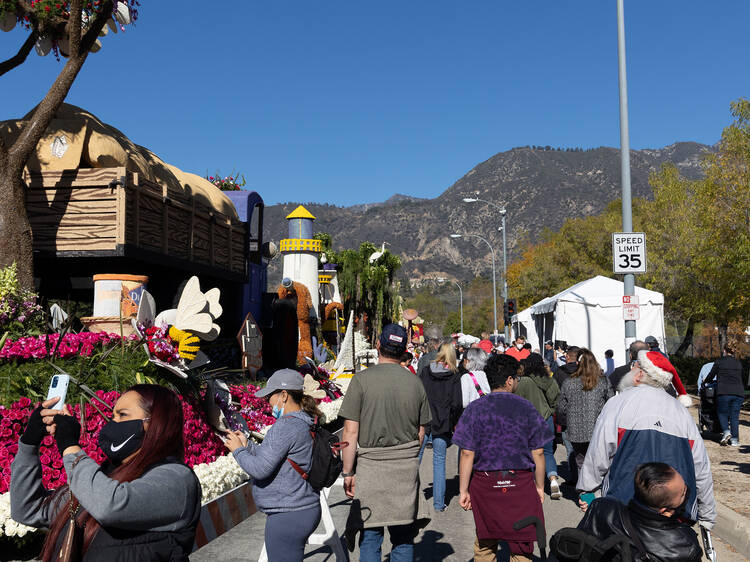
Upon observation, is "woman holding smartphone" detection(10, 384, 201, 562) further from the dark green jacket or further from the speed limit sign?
the speed limit sign

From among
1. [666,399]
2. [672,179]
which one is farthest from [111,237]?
[672,179]

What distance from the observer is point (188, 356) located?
8383mm

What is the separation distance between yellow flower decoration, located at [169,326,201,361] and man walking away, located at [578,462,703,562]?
6.03 metres

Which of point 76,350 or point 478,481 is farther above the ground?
point 76,350

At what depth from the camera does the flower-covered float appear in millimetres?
6680

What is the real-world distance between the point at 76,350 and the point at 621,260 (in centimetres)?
987

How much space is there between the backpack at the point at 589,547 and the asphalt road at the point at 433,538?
309 cm

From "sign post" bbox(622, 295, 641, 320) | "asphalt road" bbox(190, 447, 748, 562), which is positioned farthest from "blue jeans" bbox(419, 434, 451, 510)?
"sign post" bbox(622, 295, 641, 320)

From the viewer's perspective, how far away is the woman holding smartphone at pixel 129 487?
104 inches

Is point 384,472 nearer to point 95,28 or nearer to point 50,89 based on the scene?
point 50,89

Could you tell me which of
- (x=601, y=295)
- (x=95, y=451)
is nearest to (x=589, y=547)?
(x=95, y=451)

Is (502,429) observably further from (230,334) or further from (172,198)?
(230,334)

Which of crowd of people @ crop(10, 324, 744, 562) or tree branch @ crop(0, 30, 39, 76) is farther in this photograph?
tree branch @ crop(0, 30, 39, 76)

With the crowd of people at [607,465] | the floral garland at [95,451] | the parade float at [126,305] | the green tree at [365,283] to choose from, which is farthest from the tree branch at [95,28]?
the green tree at [365,283]
